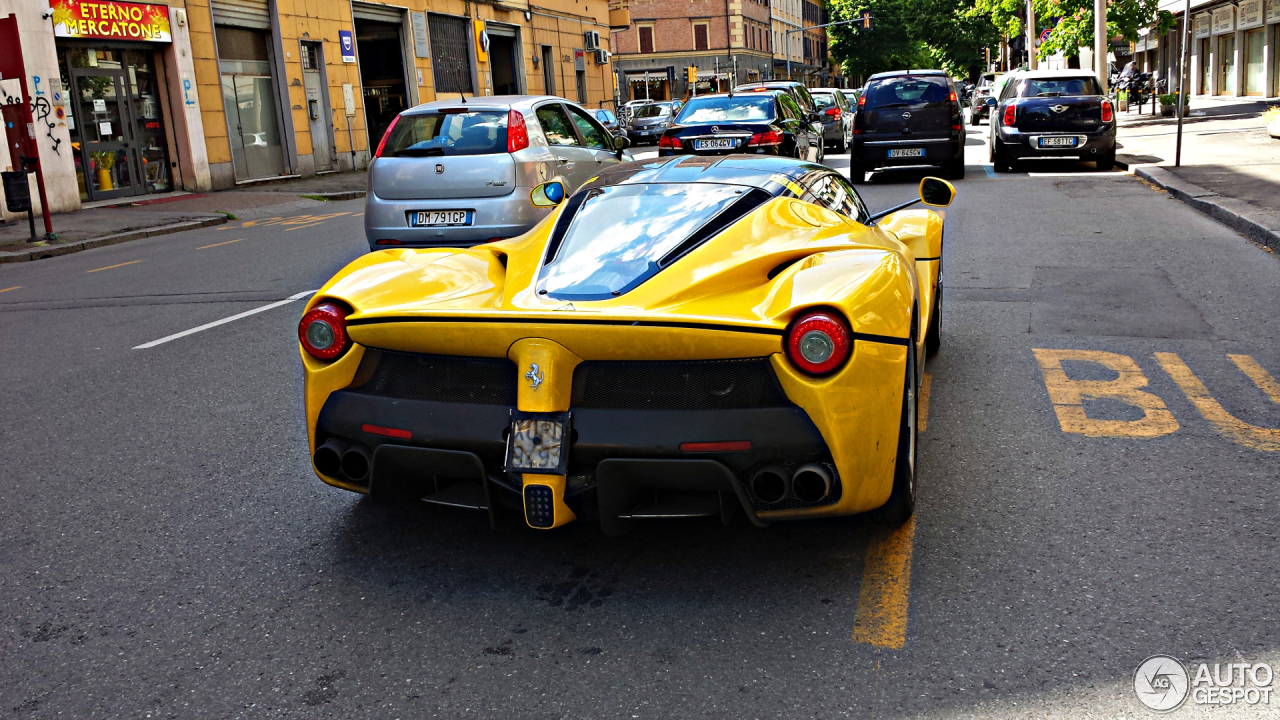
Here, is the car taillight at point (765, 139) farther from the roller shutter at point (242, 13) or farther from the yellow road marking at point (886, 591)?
the roller shutter at point (242, 13)

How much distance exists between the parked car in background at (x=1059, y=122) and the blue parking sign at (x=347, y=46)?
17420 millimetres

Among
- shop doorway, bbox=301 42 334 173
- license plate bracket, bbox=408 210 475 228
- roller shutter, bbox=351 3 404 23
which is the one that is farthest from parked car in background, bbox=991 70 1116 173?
roller shutter, bbox=351 3 404 23

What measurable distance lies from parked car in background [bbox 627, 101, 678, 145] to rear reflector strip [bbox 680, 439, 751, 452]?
30511 millimetres

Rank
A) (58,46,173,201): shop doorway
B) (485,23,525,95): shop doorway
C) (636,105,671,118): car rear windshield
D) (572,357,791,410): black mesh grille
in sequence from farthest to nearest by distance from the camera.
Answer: (636,105,671,118): car rear windshield → (485,23,525,95): shop doorway → (58,46,173,201): shop doorway → (572,357,791,410): black mesh grille

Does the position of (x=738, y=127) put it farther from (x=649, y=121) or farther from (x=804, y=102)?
(x=649, y=121)

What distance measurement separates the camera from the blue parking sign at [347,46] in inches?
1136

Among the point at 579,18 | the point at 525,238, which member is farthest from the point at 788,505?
the point at 579,18

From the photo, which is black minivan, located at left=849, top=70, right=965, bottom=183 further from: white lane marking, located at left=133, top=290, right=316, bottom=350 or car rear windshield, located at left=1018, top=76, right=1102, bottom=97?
white lane marking, located at left=133, top=290, right=316, bottom=350

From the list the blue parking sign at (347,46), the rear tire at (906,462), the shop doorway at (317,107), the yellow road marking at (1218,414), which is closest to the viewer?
the rear tire at (906,462)

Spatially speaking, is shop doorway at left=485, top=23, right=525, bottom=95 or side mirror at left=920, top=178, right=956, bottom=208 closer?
side mirror at left=920, top=178, right=956, bottom=208

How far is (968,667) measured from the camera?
9.17 ft

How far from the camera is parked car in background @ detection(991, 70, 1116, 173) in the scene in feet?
58.3

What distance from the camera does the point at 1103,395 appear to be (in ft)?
17.1

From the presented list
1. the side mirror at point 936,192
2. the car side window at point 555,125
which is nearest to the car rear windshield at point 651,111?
the car side window at point 555,125
